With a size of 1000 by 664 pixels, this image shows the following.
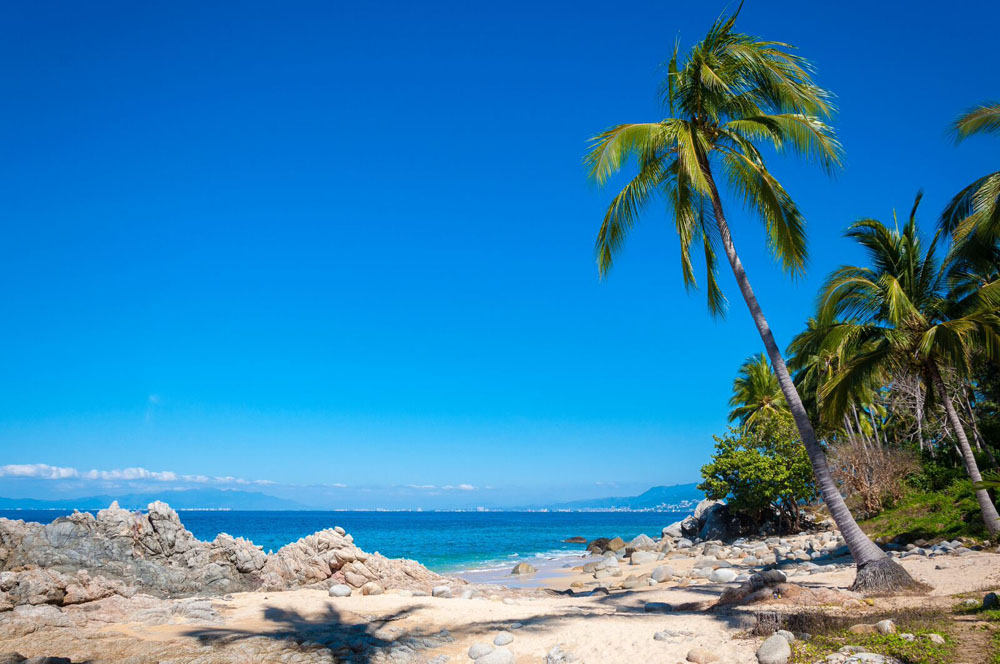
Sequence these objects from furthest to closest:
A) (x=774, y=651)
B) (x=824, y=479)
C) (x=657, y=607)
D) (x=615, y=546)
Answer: (x=615, y=546)
(x=657, y=607)
(x=824, y=479)
(x=774, y=651)

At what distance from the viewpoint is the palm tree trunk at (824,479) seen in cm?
995

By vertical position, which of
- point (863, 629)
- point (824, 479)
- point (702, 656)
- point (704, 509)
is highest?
point (824, 479)

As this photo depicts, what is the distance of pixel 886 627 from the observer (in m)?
7.32

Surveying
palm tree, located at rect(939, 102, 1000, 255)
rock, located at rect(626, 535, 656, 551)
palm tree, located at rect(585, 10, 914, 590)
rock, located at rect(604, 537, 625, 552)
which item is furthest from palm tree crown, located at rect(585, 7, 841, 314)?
rock, located at rect(604, 537, 625, 552)

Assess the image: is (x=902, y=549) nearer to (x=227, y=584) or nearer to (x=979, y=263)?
(x=979, y=263)

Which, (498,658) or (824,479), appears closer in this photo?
(498,658)

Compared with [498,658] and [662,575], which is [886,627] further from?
[662,575]

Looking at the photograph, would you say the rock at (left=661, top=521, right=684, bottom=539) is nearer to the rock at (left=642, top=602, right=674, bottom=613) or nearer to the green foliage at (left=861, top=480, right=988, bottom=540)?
the green foliage at (left=861, top=480, right=988, bottom=540)

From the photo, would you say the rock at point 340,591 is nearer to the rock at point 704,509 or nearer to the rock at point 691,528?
the rock at point 704,509

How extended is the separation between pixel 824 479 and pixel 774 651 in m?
4.44

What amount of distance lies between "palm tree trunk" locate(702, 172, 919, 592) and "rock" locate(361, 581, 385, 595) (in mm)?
11212

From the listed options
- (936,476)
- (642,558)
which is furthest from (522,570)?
(936,476)

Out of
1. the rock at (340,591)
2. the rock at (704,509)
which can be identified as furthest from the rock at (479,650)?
the rock at (704,509)

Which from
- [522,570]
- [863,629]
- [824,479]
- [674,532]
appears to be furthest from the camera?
[674,532]
